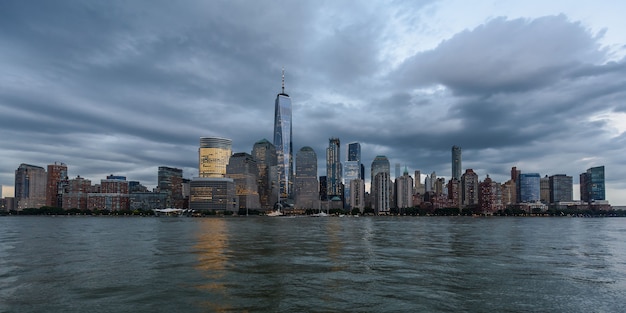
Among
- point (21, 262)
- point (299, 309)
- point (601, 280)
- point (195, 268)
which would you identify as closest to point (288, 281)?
point (299, 309)

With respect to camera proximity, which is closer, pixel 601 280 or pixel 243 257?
pixel 601 280

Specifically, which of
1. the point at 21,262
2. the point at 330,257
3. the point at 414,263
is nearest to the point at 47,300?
the point at 21,262

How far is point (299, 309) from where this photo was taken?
3144 cm

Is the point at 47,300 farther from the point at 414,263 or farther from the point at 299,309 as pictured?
the point at 414,263

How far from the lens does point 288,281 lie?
140 feet

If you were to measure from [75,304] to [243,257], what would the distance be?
3147 cm

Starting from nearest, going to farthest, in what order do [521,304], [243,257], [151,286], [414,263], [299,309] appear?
[299,309] < [521,304] < [151,286] < [414,263] < [243,257]

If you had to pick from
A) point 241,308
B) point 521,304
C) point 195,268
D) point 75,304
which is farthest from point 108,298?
point 521,304

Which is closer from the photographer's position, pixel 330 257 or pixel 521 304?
pixel 521 304

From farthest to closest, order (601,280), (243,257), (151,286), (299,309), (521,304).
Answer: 1. (243,257)
2. (601,280)
3. (151,286)
4. (521,304)
5. (299,309)

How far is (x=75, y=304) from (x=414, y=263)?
40.9 metres

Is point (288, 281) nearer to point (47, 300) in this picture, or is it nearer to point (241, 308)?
point (241, 308)

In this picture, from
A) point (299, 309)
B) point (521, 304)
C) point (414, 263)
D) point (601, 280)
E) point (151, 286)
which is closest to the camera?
point (299, 309)

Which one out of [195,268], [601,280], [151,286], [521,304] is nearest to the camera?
[521,304]
